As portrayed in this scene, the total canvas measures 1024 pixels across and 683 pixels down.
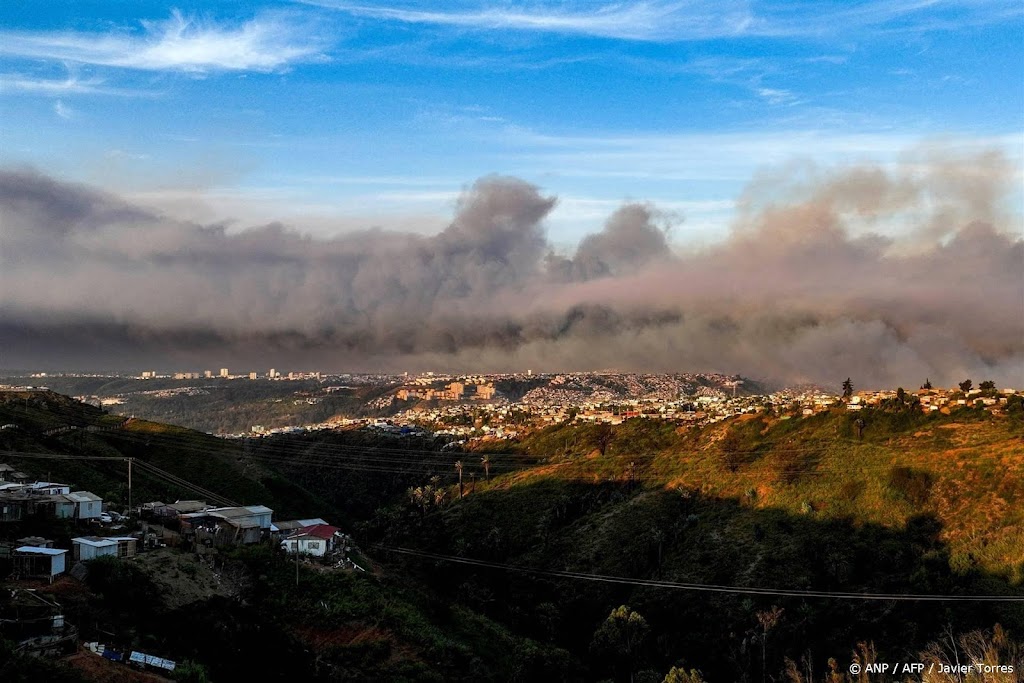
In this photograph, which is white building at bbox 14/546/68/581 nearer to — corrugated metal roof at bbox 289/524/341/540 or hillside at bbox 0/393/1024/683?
hillside at bbox 0/393/1024/683

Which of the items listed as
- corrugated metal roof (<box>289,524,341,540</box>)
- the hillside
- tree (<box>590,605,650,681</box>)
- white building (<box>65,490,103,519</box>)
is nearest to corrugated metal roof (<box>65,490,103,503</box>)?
white building (<box>65,490,103,519</box>)

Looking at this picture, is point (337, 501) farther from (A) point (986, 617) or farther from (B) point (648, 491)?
(A) point (986, 617)

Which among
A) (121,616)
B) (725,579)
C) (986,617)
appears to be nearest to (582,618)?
(725,579)

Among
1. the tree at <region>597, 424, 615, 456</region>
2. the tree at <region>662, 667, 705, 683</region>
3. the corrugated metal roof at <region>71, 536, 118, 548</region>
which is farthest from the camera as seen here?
the tree at <region>597, 424, 615, 456</region>

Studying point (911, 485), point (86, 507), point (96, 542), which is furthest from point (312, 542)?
point (911, 485)

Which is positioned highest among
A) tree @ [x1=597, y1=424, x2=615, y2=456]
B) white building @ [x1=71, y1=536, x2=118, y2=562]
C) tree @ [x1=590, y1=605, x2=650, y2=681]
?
white building @ [x1=71, y1=536, x2=118, y2=562]

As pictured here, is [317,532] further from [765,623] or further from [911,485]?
[911,485]

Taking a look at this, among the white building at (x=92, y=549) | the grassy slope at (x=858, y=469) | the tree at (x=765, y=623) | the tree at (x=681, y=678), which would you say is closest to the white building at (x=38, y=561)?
the white building at (x=92, y=549)
